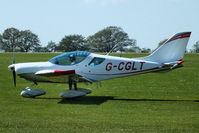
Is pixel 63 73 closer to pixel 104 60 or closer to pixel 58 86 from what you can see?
pixel 104 60

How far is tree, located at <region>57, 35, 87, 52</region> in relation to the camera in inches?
3152

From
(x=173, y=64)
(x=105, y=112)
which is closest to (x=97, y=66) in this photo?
(x=173, y=64)

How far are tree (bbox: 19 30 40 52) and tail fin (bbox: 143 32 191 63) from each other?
316ft

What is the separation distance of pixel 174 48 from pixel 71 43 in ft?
221

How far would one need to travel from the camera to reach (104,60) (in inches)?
611

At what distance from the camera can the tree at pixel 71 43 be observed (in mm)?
80050

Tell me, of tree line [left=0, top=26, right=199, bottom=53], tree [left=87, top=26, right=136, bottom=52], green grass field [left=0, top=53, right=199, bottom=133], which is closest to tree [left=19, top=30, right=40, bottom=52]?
tree line [left=0, top=26, right=199, bottom=53]

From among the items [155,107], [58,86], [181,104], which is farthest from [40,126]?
[58,86]

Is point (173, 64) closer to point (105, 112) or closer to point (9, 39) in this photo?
point (105, 112)

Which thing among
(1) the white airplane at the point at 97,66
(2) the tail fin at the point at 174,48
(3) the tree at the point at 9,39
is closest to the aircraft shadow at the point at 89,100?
(1) the white airplane at the point at 97,66

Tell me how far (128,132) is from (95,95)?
772 cm

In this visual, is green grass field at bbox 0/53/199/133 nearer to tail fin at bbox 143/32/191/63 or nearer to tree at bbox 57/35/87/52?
tail fin at bbox 143/32/191/63

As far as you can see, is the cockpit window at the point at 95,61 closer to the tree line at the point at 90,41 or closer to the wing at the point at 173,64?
the wing at the point at 173,64

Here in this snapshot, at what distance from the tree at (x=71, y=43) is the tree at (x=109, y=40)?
42.8 feet
